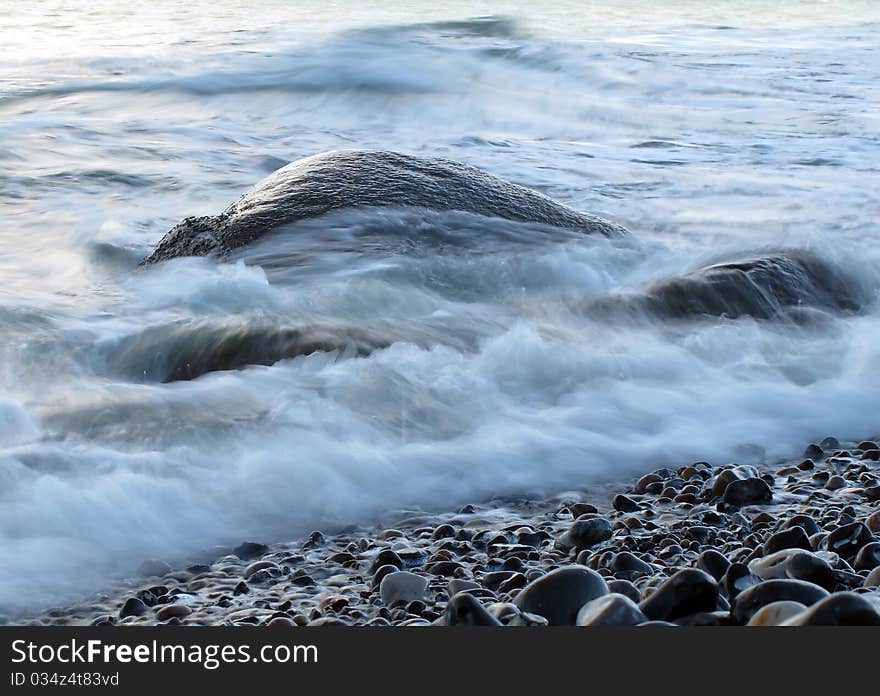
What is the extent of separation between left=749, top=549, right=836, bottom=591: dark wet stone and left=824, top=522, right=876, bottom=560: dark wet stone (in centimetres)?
27

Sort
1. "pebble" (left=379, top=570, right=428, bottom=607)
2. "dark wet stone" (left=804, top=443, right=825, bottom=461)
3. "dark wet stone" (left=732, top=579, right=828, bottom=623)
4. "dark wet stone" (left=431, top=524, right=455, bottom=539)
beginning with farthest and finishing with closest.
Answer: "dark wet stone" (left=804, top=443, right=825, bottom=461), "dark wet stone" (left=431, top=524, right=455, bottom=539), "pebble" (left=379, top=570, right=428, bottom=607), "dark wet stone" (left=732, top=579, right=828, bottom=623)

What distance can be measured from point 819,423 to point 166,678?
9.85 feet

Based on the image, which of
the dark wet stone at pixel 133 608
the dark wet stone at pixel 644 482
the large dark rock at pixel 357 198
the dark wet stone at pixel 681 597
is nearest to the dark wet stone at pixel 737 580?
the dark wet stone at pixel 681 597

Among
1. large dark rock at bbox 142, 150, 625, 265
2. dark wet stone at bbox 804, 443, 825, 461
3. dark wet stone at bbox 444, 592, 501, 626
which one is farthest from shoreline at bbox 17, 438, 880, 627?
large dark rock at bbox 142, 150, 625, 265

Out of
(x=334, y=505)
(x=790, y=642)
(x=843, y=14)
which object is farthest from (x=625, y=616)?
(x=843, y=14)

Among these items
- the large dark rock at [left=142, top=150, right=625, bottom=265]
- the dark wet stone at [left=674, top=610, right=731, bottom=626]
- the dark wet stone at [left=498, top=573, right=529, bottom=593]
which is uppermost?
the large dark rock at [left=142, top=150, right=625, bottom=265]

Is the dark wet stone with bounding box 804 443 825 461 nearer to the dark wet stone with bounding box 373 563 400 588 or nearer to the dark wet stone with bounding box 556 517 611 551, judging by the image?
the dark wet stone with bounding box 556 517 611 551

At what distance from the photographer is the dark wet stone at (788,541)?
8.85 ft

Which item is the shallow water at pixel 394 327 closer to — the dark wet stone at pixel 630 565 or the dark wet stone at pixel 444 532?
the dark wet stone at pixel 444 532

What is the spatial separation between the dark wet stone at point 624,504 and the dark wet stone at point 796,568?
2.59ft

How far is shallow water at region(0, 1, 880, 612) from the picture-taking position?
3.51 m

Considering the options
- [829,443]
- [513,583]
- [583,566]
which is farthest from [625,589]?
[829,443]

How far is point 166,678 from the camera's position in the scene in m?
2.14

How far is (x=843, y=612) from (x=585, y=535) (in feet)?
3.56
